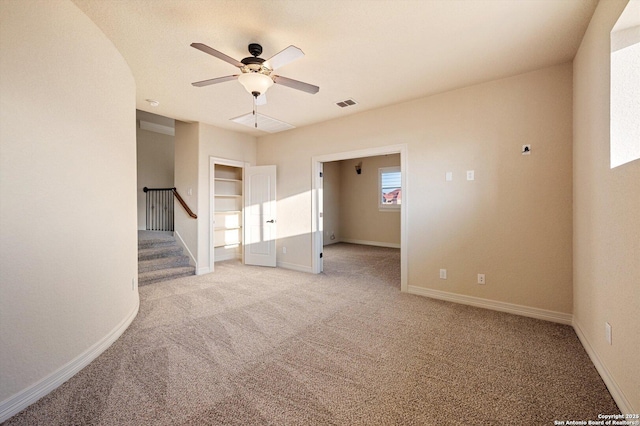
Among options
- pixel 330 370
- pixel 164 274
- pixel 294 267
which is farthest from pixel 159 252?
pixel 330 370

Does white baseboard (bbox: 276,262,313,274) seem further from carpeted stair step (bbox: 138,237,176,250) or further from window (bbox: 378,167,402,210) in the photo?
window (bbox: 378,167,402,210)

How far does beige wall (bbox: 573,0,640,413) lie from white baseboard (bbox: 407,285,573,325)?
0.17 meters

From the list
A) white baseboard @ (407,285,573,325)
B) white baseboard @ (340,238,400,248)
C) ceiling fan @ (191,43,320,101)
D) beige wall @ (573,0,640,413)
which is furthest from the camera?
white baseboard @ (340,238,400,248)

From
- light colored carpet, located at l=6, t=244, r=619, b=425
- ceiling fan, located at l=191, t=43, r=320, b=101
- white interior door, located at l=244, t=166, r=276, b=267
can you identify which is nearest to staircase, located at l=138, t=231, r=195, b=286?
light colored carpet, located at l=6, t=244, r=619, b=425

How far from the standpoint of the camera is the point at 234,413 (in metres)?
1.60

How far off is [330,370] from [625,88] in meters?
2.75

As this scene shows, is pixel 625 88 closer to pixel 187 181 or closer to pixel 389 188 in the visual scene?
pixel 187 181

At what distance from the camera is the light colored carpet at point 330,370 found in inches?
62.9

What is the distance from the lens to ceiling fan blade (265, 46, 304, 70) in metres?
2.01

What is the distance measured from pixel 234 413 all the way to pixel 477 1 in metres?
3.23

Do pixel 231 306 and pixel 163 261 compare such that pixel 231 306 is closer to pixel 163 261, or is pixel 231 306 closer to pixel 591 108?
pixel 163 261

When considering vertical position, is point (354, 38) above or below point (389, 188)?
above

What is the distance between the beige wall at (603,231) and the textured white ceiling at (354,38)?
1.36ft

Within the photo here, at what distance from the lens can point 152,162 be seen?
6.73 m
